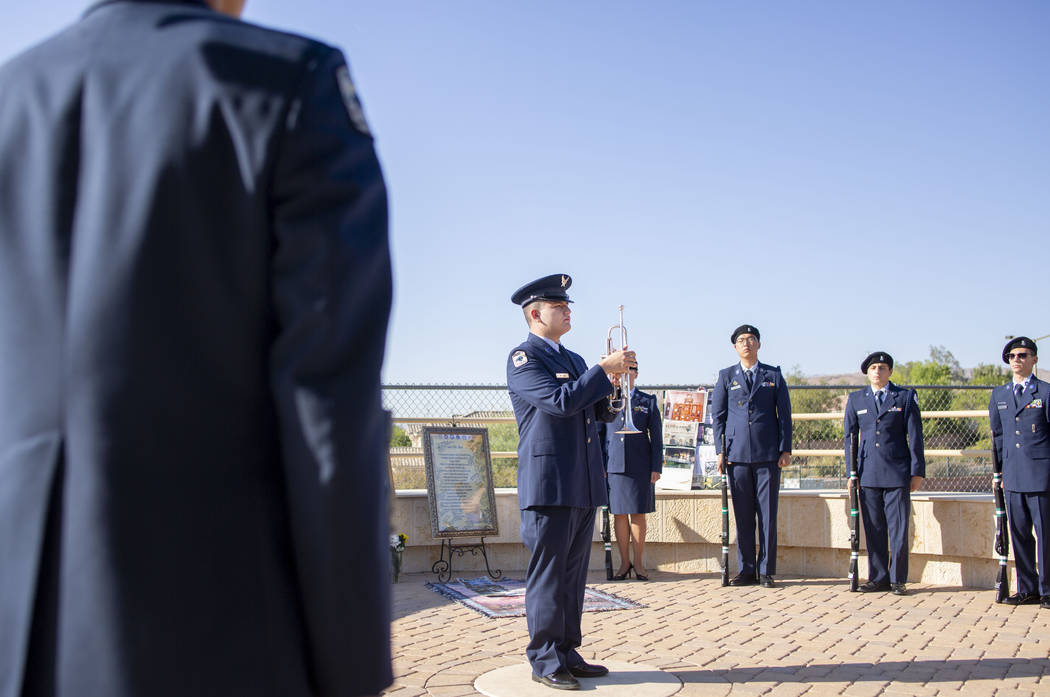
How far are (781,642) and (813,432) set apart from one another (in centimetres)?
484

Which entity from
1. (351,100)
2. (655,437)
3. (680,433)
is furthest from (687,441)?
(351,100)

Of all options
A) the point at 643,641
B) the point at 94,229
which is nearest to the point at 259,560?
the point at 94,229

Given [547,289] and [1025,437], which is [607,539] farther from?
[547,289]

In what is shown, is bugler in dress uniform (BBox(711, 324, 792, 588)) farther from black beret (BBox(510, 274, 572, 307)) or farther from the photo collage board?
black beret (BBox(510, 274, 572, 307))

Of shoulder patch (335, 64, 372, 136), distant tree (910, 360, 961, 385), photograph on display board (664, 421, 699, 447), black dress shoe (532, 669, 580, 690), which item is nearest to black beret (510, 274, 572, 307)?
black dress shoe (532, 669, 580, 690)

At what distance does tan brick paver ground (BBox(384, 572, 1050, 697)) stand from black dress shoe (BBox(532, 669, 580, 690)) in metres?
0.43

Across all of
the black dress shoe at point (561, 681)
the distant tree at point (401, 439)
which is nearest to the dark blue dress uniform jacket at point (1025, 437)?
the black dress shoe at point (561, 681)

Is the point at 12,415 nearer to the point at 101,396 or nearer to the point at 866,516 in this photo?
the point at 101,396

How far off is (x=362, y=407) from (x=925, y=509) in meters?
9.33

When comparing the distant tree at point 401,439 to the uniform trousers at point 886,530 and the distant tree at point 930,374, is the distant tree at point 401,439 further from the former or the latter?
the distant tree at point 930,374

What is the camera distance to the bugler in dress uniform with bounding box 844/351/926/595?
9.13m

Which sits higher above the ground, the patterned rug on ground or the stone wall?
the stone wall

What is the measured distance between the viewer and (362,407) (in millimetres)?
1324

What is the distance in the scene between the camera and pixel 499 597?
8.81 metres
